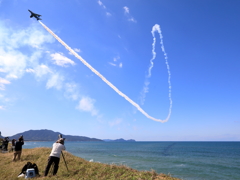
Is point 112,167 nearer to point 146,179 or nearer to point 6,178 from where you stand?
point 146,179

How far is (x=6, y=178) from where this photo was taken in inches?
387

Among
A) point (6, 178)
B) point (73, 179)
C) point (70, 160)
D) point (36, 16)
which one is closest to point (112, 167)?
point (73, 179)

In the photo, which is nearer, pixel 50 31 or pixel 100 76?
pixel 100 76

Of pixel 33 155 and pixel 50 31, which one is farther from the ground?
pixel 50 31

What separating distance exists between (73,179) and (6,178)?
437 cm

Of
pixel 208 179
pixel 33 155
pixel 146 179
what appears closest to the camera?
pixel 146 179

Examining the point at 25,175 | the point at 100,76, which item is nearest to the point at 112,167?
the point at 25,175

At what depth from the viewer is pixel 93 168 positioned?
11.4 m

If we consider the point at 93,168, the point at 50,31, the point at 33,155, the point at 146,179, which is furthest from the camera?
the point at 50,31

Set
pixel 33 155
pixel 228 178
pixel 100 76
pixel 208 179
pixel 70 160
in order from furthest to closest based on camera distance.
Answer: pixel 100 76 → pixel 228 178 → pixel 208 179 → pixel 33 155 → pixel 70 160

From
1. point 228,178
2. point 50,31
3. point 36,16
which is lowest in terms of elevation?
point 228,178

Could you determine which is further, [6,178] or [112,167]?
[112,167]

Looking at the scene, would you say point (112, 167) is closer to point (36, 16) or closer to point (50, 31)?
point (50, 31)

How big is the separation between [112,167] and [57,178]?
12.7 feet
